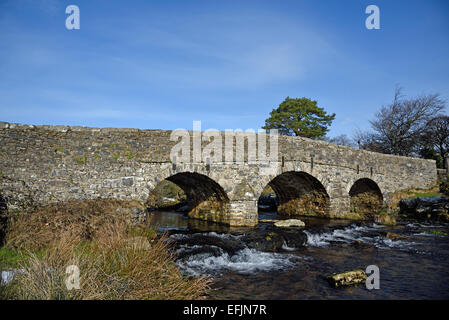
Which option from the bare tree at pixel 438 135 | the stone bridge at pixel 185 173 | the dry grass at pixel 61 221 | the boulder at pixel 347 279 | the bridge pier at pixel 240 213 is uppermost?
the bare tree at pixel 438 135

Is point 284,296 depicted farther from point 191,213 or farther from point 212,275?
point 191,213

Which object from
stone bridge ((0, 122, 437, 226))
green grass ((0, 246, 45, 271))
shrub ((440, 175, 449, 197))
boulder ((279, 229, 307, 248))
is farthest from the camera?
shrub ((440, 175, 449, 197))

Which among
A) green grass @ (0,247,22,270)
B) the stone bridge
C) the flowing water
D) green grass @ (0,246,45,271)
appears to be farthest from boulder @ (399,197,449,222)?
green grass @ (0,247,22,270)

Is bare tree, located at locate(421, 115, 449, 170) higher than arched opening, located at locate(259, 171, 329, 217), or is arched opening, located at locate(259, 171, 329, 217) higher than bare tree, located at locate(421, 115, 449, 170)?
bare tree, located at locate(421, 115, 449, 170)

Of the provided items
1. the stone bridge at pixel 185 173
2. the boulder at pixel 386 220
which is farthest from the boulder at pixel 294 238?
the boulder at pixel 386 220

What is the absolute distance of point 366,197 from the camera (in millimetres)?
21562

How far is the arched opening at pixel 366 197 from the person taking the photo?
66.6 ft

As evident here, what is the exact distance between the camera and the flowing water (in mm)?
6172

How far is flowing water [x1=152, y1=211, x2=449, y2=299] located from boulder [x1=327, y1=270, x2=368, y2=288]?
0.17 meters

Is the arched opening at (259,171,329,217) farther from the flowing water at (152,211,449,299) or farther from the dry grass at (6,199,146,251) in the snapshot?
the dry grass at (6,199,146,251)

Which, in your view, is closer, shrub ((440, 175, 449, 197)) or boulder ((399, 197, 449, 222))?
boulder ((399, 197, 449, 222))

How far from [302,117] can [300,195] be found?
15052mm

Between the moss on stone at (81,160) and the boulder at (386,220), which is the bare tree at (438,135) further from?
the moss on stone at (81,160)

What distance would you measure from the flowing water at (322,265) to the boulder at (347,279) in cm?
17
